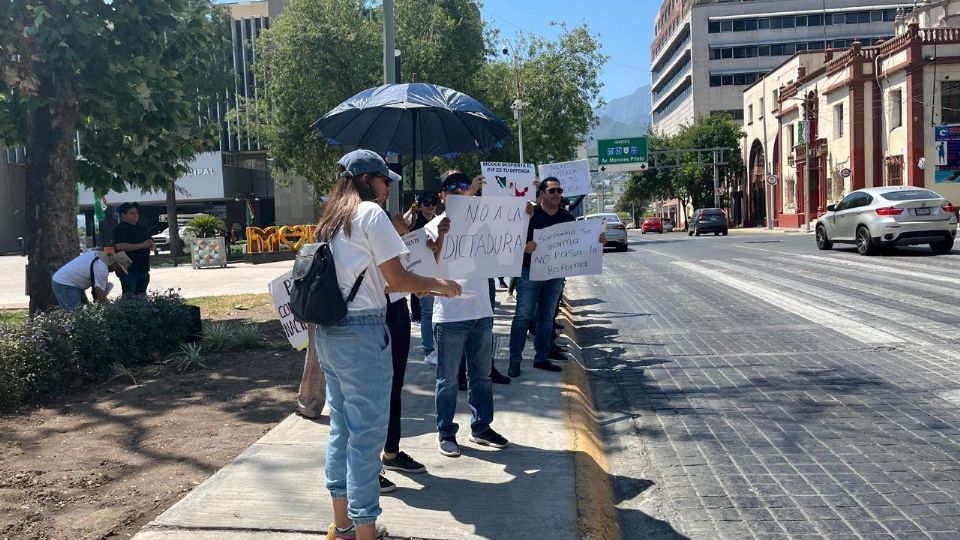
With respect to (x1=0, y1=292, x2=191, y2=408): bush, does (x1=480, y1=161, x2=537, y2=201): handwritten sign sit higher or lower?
higher

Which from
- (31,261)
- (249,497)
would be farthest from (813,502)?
(31,261)

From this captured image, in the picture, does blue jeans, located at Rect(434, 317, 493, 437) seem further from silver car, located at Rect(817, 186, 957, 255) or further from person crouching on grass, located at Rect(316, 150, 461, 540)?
silver car, located at Rect(817, 186, 957, 255)

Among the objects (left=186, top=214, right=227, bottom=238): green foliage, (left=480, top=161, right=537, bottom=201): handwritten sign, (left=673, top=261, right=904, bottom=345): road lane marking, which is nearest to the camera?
(left=480, top=161, right=537, bottom=201): handwritten sign

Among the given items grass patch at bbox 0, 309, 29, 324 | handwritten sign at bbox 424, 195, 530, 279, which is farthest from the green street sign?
handwritten sign at bbox 424, 195, 530, 279

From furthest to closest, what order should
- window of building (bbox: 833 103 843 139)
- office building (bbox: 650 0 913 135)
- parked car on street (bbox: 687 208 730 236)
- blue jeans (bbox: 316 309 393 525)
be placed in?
1. office building (bbox: 650 0 913 135)
2. parked car on street (bbox: 687 208 730 236)
3. window of building (bbox: 833 103 843 139)
4. blue jeans (bbox: 316 309 393 525)

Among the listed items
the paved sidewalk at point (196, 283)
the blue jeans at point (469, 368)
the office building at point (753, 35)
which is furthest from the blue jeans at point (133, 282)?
the office building at point (753, 35)

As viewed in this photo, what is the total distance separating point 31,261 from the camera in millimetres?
10461

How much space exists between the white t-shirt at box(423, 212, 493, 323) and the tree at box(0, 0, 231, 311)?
6.44m

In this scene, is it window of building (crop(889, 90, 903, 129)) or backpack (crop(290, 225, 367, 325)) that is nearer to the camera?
backpack (crop(290, 225, 367, 325))

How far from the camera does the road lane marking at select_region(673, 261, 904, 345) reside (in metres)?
8.52

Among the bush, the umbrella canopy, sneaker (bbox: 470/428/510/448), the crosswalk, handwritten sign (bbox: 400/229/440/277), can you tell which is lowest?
sneaker (bbox: 470/428/510/448)

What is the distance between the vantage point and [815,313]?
10.4 meters

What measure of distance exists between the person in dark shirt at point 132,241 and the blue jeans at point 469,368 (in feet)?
22.5

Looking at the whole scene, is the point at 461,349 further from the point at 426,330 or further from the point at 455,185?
the point at 426,330
